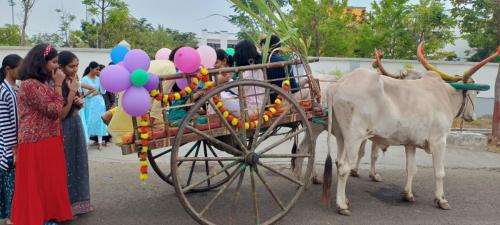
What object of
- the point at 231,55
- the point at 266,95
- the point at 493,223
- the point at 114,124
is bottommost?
the point at 493,223

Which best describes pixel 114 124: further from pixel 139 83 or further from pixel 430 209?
pixel 430 209

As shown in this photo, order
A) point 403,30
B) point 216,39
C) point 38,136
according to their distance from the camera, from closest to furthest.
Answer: point 38,136 → point 403,30 → point 216,39

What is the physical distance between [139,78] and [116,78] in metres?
0.19

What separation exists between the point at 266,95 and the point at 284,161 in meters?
3.41

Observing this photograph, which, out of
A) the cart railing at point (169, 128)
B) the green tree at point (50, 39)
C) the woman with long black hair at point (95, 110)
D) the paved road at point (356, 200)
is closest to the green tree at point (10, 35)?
the green tree at point (50, 39)

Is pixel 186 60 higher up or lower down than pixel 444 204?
higher up

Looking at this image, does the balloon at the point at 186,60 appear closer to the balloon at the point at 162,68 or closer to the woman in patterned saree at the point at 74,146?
the balloon at the point at 162,68

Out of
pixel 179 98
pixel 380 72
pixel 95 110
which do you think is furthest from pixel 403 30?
pixel 179 98

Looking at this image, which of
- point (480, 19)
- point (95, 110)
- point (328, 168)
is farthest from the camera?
point (480, 19)

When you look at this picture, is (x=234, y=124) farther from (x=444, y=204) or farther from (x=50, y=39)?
(x=50, y=39)

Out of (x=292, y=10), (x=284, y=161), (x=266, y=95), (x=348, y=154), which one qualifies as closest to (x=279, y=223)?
(x=348, y=154)

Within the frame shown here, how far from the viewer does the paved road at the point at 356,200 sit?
4367 mm

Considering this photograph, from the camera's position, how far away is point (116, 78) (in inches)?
133

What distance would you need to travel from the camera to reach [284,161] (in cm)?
702
